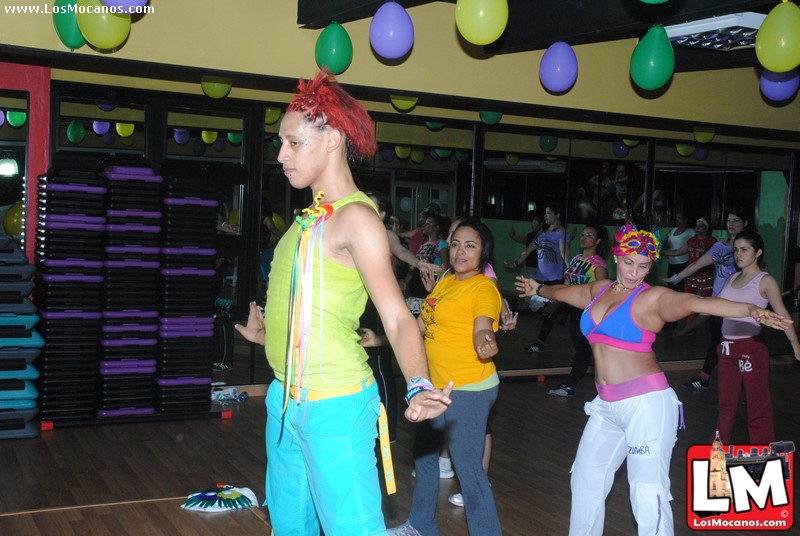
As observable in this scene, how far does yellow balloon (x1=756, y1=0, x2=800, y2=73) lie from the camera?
484 cm

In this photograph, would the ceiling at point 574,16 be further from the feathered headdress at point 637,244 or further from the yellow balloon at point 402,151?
the yellow balloon at point 402,151

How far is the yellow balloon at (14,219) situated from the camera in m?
6.80

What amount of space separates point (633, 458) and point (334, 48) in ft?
11.4

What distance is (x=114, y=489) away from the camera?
4883 millimetres

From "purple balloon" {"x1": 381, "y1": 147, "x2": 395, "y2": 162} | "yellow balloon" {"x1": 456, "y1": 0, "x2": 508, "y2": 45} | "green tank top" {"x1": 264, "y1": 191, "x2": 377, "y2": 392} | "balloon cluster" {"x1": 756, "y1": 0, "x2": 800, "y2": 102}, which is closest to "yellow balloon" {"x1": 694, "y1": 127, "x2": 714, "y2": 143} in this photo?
"purple balloon" {"x1": 381, "y1": 147, "x2": 395, "y2": 162}

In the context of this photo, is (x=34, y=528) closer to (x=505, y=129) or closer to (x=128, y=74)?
(x=128, y=74)

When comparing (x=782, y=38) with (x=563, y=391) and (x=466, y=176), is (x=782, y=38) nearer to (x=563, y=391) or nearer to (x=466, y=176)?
(x=563, y=391)

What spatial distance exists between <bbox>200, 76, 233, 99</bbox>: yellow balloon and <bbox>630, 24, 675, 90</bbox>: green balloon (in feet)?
10.5

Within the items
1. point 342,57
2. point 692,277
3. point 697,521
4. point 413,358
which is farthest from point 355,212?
point 692,277

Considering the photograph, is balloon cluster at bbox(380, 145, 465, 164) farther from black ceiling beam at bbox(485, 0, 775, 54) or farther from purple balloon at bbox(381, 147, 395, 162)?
black ceiling beam at bbox(485, 0, 775, 54)

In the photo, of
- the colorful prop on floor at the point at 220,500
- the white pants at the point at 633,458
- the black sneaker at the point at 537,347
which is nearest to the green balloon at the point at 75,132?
the colorful prop on floor at the point at 220,500

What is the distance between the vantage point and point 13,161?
23.5 feet

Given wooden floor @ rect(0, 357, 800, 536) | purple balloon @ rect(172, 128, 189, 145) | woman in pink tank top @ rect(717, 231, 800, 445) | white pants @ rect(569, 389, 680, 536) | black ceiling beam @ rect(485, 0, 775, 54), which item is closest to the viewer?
white pants @ rect(569, 389, 680, 536)

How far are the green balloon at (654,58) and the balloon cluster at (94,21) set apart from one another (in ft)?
10.8
